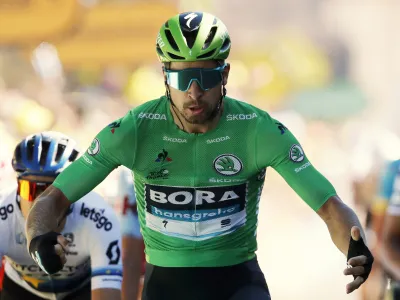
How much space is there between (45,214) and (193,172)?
2.45 ft

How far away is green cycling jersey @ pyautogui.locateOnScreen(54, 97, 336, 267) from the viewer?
4.96 m

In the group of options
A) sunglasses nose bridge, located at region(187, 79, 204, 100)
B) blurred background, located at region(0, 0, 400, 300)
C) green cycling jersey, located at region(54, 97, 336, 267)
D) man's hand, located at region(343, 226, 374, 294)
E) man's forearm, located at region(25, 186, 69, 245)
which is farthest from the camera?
blurred background, located at region(0, 0, 400, 300)

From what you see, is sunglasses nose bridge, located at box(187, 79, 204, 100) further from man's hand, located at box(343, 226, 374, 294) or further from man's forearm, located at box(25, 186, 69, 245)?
man's hand, located at box(343, 226, 374, 294)

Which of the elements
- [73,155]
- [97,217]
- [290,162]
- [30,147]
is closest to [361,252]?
[290,162]

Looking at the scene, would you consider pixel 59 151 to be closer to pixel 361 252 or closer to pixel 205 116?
pixel 205 116

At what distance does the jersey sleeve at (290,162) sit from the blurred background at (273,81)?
10.3ft

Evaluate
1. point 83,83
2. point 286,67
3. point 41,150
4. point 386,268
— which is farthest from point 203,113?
point 286,67

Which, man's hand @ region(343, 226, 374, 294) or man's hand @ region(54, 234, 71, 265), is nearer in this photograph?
man's hand @ region(343, 226, 374, 294)

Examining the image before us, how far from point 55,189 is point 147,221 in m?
0.50

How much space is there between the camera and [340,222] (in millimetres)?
4648

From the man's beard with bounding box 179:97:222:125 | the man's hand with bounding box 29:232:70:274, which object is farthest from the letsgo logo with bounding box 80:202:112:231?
the man's hand with bounding box 29:232:70:274

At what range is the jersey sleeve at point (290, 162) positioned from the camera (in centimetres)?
480

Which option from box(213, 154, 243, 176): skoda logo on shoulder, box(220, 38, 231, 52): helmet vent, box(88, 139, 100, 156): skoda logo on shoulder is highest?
box(220, 38, 231, 52): helmet vent

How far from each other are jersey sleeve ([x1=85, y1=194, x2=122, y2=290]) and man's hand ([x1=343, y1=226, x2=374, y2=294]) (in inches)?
78.9
